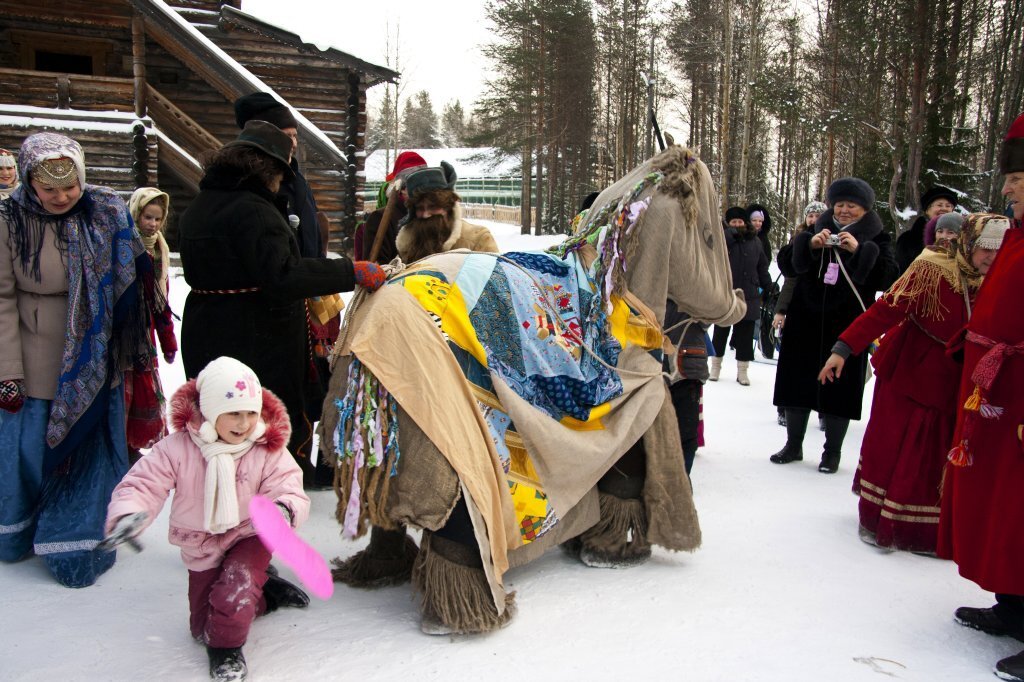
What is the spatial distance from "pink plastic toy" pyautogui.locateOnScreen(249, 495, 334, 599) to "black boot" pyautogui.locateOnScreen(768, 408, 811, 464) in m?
3.89

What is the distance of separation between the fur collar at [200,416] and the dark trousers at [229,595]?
335 millimetres

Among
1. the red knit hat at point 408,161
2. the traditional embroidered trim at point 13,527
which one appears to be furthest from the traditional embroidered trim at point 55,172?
the red knit hat at point 408,161

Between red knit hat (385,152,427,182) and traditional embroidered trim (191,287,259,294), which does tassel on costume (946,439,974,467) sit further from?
red knit hat (385,152,427,182)

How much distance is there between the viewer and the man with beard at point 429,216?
327 centimetres

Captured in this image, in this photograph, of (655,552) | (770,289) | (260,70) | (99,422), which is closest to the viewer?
(99,422)

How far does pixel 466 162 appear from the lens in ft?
99.3

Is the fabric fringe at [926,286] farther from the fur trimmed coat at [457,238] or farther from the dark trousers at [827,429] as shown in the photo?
the fur trimmed coat at [457,238]

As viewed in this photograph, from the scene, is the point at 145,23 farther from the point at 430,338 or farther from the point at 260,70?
the point at 430,338

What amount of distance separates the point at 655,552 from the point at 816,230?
9.54ft

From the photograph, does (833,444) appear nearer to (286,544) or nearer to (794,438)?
(794,438)

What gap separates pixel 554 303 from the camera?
3.15m

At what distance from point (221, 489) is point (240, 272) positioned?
1.09 meters

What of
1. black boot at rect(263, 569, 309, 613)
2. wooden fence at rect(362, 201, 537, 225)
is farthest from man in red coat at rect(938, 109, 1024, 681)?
wooden fence at rect(362, 201, 537, 225)

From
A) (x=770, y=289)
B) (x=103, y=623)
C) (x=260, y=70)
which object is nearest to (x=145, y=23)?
(x=260, y=70)
